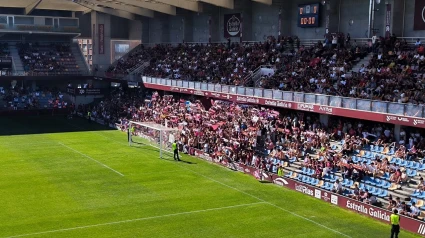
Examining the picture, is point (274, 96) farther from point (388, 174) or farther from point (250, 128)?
point (388, 174)

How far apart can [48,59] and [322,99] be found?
146ft

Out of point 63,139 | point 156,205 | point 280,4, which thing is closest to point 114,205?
point 156,205

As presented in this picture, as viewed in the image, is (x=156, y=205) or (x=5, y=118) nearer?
(x=156, y=205)

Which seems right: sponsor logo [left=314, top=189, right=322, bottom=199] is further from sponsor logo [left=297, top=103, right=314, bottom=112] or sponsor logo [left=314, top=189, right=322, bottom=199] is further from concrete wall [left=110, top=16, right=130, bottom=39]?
concrete wall [left=110, top=16, right=130, bottom=39]

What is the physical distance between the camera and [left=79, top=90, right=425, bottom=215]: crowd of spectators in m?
28.2

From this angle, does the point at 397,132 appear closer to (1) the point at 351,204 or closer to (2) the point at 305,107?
(2) the point at 305,107

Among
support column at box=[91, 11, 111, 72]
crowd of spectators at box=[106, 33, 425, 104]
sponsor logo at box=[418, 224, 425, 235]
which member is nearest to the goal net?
crowd of spectators at box=[106, 33, 425, 104]

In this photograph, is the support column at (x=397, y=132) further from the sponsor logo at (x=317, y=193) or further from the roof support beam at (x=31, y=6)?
the roof support beam at (x=31, y=6)

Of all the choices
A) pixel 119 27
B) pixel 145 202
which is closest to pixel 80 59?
pixel 119 27

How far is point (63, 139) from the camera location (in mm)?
44406

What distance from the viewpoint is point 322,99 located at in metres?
32.3

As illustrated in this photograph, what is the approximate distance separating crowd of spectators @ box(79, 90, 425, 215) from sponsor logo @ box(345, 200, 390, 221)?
0.63 meters

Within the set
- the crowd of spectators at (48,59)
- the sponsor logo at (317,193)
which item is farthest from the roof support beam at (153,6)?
the sponsor logo at (317,193)

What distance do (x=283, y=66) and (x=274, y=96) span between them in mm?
6550
